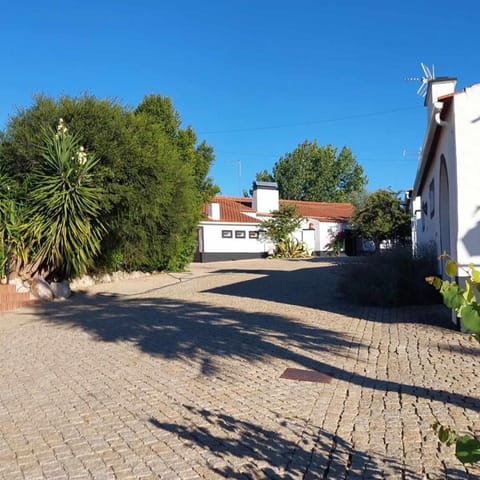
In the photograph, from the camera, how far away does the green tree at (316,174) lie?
65.1 m

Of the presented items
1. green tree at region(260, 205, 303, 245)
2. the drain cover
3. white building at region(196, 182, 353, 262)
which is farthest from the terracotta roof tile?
the drain cover

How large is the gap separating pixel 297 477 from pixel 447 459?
114 centimetres

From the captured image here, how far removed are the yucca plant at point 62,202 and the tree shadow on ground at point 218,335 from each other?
165 centimetres

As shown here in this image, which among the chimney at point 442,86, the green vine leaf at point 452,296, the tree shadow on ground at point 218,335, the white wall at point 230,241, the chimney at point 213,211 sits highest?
the chimney at point 442,86

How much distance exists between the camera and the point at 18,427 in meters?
4.59

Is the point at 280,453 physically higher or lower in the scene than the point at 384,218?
lower

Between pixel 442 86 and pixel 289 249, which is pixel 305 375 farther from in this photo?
pixel 289 249

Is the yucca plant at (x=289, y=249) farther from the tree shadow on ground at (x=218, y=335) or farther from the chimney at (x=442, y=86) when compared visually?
the chimney at (x=442, y=86)

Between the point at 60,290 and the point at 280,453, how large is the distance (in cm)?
1256

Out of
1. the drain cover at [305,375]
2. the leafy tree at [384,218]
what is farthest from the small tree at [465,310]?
the leafy tree at [384,218]

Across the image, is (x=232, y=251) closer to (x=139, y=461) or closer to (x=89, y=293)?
(x=89, y=293)

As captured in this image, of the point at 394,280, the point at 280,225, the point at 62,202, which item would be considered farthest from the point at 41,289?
the point at 280,225

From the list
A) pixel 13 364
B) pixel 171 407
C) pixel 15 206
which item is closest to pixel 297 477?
pixel 171 407

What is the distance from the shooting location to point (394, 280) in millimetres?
11844
